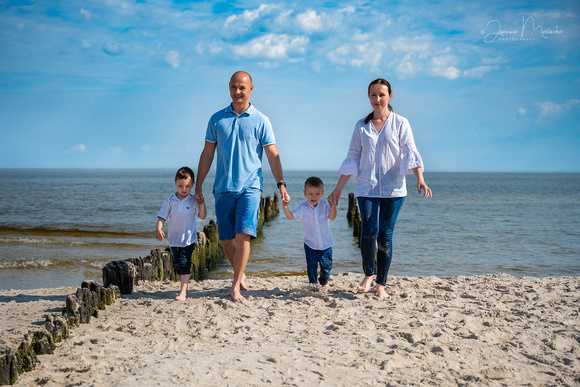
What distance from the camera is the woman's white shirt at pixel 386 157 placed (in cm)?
475

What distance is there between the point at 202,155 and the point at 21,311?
2683 millimetres

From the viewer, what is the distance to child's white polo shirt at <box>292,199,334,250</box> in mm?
5089

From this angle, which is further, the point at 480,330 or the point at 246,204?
the point at 246,204

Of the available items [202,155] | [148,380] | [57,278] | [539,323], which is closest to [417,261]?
[539,323]

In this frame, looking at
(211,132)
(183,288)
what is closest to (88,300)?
(183,288)

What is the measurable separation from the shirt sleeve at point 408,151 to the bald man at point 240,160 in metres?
1.27

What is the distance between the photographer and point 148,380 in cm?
298

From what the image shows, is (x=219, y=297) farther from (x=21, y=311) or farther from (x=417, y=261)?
(x=417, y=261)

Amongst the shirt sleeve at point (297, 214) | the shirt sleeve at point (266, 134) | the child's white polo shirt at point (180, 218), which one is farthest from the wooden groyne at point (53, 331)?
the shirt sleeve at point (266, 134)

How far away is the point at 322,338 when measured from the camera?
381 cm

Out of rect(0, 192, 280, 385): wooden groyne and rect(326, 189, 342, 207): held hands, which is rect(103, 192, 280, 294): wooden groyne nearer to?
rect(0, 192, 280, 385): wooden groyne

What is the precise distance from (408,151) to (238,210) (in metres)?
1.89

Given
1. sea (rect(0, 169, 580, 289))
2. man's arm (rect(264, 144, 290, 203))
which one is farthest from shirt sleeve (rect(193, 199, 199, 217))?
sea (rect(0, 169, 580, 289))

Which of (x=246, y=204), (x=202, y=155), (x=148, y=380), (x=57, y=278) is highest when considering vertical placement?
(x=202, y=155)
